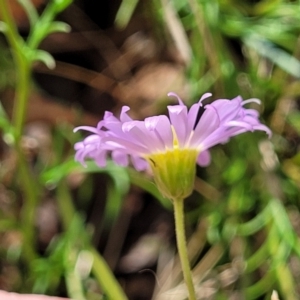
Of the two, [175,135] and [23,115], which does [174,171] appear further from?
[23,115]

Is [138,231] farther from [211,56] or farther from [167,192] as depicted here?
[167,192]

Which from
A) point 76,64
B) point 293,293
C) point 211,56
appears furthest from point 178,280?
point 76,64

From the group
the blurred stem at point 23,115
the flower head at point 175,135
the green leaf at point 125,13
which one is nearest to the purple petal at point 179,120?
the flower head at point 175,135

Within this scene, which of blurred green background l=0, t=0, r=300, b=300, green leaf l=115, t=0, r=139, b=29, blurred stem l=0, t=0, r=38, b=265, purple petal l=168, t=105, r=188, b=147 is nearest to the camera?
purple petal l=168, t=105, r=188, b=147

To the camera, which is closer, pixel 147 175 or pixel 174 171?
pixel 174 171

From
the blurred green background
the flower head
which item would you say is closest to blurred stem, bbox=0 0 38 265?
the blurred green background

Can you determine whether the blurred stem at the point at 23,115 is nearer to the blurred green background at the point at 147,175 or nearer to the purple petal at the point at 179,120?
the blurred green background at the point at 147,175

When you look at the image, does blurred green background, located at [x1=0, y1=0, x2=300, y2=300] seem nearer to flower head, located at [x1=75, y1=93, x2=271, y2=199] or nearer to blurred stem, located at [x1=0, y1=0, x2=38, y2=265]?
blurred stem, located at [x1=0, y1=0, x2=38, y2=265]

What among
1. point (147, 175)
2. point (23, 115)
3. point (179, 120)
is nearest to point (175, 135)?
point (179, 120)
